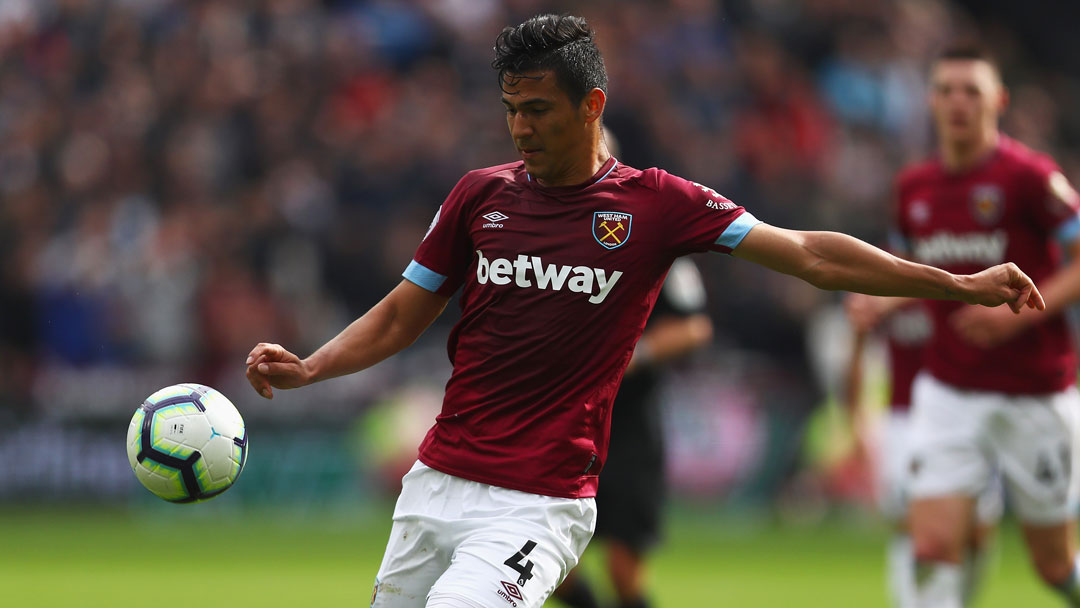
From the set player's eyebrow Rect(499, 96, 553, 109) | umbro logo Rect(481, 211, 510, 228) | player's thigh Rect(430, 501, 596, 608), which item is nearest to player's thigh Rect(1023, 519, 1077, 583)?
player's thigh Rect(430, 501, 596, 608)

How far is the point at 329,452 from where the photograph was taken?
15.3 metres

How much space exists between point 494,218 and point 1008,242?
3.30 meters

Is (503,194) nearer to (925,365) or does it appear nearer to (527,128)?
(527,128)

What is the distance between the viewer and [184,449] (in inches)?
203

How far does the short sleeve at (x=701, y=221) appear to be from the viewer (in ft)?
16.4

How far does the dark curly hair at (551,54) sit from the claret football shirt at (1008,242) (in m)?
3.12

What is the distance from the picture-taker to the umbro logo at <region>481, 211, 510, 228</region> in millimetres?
5109

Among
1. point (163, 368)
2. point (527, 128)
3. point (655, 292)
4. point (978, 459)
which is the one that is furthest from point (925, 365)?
point (163, 368)

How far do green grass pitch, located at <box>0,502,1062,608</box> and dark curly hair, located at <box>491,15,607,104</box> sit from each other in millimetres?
5916

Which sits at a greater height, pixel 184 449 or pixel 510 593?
pixel 184 449

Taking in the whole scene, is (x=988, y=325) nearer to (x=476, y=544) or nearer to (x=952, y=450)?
(x=952, y=450)

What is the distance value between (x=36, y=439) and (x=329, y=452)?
2927mm

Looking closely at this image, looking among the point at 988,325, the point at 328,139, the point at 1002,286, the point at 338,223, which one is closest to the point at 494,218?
the point at 1002,286

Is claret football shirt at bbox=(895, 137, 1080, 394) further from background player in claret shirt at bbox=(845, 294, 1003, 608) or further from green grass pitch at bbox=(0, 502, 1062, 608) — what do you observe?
green grass pitch at bbox=(0, 502, 1062, 608)
